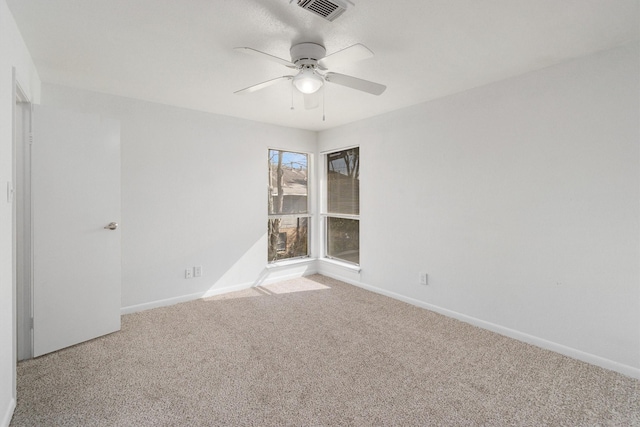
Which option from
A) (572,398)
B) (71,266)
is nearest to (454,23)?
(572,398)

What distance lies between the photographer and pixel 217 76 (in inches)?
105

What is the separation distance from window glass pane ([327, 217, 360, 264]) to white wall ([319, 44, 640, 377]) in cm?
78

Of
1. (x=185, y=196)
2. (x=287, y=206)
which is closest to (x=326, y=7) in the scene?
(x=185, y=196)

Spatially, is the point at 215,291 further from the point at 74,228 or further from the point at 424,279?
the point at 424,279

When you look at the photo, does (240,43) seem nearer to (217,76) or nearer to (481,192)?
(217,76)

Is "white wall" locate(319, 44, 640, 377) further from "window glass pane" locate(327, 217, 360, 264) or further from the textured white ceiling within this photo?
"window glass pane" locate(327, 217, 360, 264)

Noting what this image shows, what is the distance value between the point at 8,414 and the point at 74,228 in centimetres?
134

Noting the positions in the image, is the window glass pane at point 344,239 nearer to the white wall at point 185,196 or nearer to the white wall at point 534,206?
the white wall at point 534,206

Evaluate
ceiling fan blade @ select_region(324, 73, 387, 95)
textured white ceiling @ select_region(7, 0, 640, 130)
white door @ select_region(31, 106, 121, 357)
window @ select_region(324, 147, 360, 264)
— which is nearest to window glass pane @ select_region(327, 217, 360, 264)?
window @ select_region(324, 147, 360, 264)

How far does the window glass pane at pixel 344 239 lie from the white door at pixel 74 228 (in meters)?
2.89

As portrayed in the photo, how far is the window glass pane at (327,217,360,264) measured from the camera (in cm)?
444

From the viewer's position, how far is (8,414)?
5.44ft

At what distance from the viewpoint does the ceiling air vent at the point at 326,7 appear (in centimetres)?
163

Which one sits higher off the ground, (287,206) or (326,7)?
(326,7)
